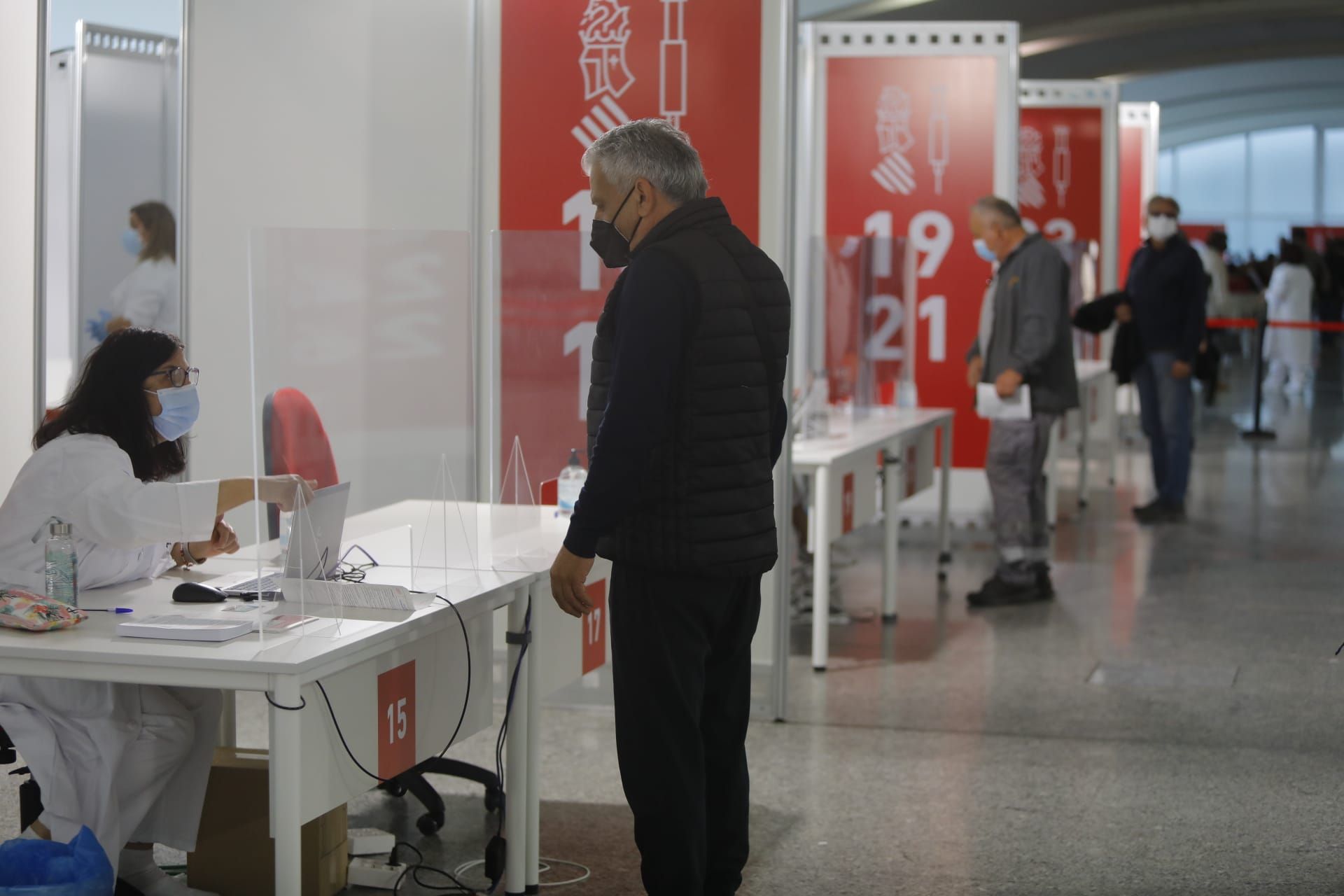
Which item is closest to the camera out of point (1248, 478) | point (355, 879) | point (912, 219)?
point (355, 879)

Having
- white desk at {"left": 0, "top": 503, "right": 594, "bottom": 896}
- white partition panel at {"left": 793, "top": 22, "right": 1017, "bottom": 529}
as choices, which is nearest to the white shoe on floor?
white desk at {"left": 0, "top": 503, "right": 594, "bottom": 896}

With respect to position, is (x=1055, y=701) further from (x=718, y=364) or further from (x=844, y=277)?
(x=718, y=364)

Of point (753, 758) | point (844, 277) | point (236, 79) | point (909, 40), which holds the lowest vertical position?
point (753, 758)

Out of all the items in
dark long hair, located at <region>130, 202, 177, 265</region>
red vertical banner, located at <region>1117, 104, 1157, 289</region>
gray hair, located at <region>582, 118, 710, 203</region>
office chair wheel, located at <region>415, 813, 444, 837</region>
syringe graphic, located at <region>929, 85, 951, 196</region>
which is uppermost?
red vertical banner, located at <region>1117, 104, 1157, 289</region>

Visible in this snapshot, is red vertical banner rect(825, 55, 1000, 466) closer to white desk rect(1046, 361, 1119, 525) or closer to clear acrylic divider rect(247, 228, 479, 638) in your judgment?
white desk rect(1046, 361, 1119, 525)

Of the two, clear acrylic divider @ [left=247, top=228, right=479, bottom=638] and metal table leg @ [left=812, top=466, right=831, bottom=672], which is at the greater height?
clear acrylic divider @ [left=247, top=228, right=479, bottom=638]

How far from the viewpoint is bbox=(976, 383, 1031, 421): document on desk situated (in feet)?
19.3

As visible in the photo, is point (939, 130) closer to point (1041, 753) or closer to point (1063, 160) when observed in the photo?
point (1063, 160)

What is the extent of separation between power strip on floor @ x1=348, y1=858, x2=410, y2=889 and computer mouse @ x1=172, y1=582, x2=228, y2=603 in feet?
2.34

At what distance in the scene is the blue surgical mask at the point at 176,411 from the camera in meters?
2.89

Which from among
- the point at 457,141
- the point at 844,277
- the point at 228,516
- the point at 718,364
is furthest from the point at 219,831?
the point at 844,277

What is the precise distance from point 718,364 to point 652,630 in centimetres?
47

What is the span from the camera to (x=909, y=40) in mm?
7855

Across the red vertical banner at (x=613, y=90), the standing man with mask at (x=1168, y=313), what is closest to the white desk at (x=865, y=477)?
the red vertical banner at (x=613, y=90)
